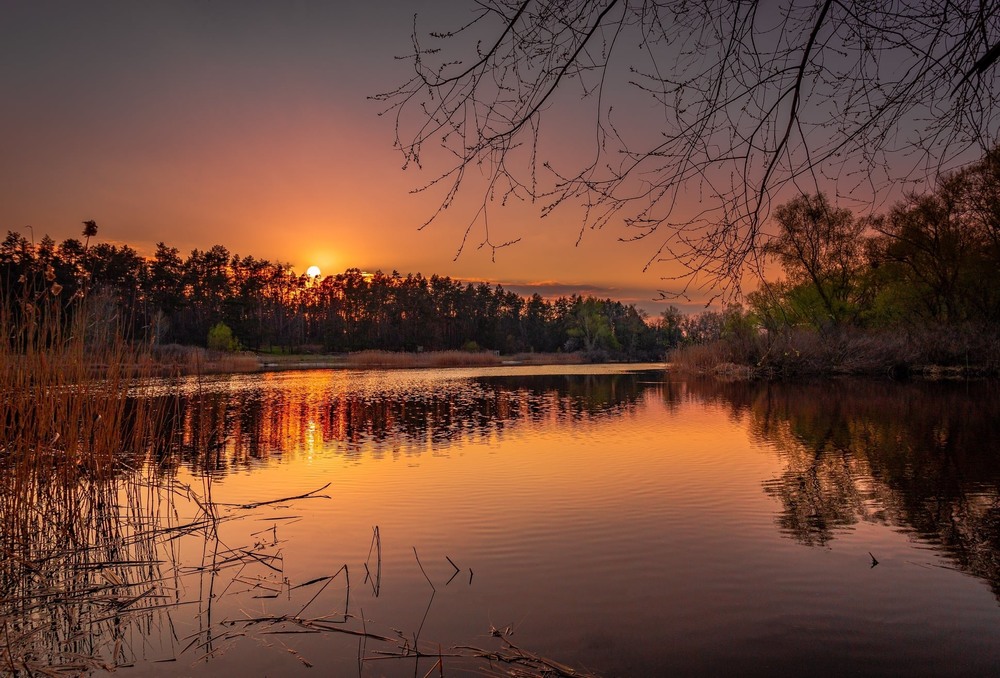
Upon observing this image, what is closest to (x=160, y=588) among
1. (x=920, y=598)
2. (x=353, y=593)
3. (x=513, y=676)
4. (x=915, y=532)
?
(x=353, y=593)

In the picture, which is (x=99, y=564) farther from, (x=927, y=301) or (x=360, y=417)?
(x=927, y=301)

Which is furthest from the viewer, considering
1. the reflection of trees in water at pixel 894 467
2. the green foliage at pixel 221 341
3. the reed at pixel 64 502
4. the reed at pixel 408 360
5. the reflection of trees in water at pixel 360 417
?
the green foliage at pixel 221 341

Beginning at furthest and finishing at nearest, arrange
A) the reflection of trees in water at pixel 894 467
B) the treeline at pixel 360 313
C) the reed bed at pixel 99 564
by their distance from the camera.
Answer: the treeline at pixel 360 313 → the reflection of trees in water at pixel 894 467 → the reed bed at pixel 99 564

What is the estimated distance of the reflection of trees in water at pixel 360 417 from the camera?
12.9m

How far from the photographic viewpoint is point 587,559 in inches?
229

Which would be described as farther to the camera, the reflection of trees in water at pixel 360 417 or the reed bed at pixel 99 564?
the reflection of trees in water at pixel 360 417

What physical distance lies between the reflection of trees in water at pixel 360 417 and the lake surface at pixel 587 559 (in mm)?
388

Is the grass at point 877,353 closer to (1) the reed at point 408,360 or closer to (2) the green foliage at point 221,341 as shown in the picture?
(1) the reed at point 408,360

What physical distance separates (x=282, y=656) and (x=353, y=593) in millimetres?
1046

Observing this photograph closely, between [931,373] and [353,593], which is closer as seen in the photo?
[353,593]

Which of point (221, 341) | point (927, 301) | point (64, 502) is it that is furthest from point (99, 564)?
point (221, 341)

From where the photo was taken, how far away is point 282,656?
3977mm

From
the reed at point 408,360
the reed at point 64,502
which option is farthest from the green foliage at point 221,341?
the reed at point 64,502

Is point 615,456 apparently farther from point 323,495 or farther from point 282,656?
point 282,656
